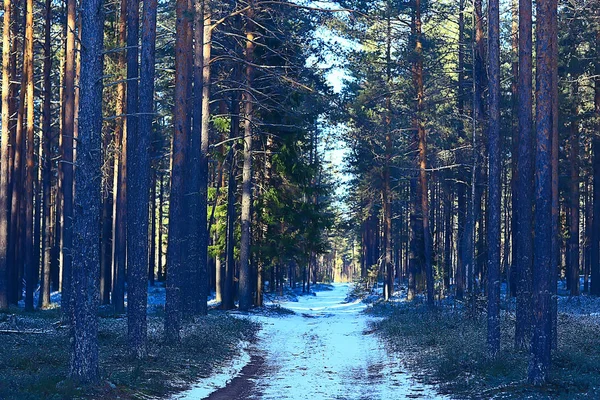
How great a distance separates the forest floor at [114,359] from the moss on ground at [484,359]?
494 cm

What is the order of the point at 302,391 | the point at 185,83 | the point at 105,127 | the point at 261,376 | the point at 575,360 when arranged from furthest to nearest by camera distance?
the point at 105,127, the point at 185,83, the point at 261,376, the point at 575,360, the point at 302,391

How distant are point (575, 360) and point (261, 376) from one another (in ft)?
21.7

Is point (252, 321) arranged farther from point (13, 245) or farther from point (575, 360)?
point (575, 360)

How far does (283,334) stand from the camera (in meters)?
25.6

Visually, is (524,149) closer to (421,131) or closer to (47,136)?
(421,131)

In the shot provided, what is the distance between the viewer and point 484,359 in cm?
1552

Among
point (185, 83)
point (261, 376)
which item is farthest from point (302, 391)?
point (185, 83)

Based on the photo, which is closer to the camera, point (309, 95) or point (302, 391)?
point (302, 391)

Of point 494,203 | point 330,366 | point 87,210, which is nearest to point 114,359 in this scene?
point 87,210

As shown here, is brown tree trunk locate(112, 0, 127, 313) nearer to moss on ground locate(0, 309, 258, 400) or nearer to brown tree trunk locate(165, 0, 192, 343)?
moss on ground locate(0, 309, 258, 400)

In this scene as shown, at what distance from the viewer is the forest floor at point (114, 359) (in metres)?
11.3

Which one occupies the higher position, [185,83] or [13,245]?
[185,83]

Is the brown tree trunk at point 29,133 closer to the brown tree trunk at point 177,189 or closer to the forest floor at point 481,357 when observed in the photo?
the brown tree trunk at point 177,189

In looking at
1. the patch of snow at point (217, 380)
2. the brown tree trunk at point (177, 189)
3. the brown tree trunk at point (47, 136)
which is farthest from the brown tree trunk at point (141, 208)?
the brown tree trunk at point (47, 136)
